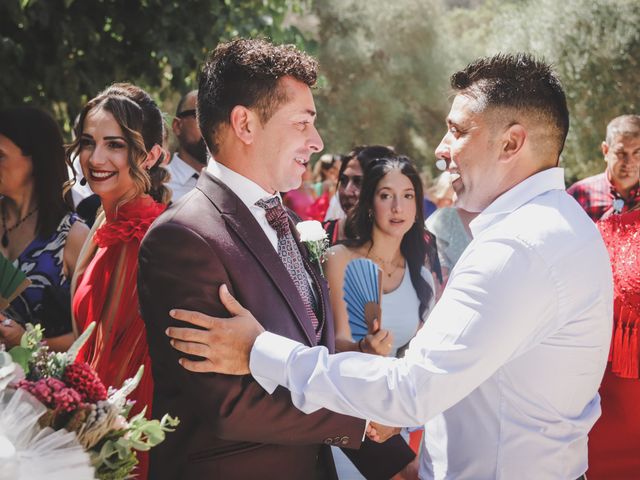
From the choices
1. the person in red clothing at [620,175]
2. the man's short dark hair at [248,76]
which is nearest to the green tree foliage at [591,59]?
the person in red clothing at [620,175]

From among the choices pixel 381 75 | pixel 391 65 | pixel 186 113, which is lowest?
pixel 186 113

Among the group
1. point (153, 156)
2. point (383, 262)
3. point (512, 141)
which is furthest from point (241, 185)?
point (383, 262)

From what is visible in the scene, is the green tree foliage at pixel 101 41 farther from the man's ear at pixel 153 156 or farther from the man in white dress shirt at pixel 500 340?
the man in white dress shirt at pixel 500 340

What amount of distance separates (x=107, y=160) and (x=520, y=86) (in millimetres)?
1983

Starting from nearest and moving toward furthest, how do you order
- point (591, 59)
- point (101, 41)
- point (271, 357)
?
point (271, 357) → point (101, 41) → point (591, 59)

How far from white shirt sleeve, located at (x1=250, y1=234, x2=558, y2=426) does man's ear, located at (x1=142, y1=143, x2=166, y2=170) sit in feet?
6.05

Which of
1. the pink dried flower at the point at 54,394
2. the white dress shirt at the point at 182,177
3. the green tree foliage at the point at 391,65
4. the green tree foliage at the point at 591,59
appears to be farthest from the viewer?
the green tree foliage at the point at 391,65

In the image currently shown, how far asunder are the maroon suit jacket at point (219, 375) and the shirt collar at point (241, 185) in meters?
0.09

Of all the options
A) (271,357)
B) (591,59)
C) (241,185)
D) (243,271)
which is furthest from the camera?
(591,59)

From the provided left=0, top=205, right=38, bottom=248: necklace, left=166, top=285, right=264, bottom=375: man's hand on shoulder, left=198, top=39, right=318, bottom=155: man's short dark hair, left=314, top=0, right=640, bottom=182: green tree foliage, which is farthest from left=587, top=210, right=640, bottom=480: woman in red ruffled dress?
left=314, top=0, right=640, bottom=182: green tree foliage

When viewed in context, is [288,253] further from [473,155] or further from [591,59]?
[591,59]

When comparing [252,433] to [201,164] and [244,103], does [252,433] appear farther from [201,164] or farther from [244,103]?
[201,164]

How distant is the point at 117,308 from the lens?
3.23m

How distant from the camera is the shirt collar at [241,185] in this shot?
8.27 feet
